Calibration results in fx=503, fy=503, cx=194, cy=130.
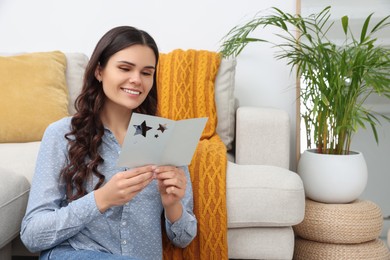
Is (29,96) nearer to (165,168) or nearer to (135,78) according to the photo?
(135,78)

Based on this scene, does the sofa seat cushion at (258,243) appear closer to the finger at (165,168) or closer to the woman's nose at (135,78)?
the finger at (165,168)

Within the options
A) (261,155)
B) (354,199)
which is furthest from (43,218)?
(354,199)

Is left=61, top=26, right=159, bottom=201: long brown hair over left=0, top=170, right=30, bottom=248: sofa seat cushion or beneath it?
over

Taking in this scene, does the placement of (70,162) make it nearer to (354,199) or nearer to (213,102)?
(213,102)

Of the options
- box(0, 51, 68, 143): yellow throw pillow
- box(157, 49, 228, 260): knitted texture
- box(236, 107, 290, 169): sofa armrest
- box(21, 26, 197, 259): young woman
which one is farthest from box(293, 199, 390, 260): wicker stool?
box(0, 51, 68, 143): yellow throw pillow

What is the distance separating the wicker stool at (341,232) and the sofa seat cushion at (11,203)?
3.44ft

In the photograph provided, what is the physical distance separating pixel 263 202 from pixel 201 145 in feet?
1.07

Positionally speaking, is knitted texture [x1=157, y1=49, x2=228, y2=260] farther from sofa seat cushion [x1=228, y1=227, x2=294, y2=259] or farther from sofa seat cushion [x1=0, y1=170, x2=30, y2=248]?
sofa seat cushion [x1=0, y1=170, x2=30, y2=248]

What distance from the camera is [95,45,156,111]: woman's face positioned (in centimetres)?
125

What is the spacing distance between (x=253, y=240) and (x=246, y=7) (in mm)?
1366

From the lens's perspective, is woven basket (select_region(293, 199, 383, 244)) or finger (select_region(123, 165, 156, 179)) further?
woven basket (select_region(293, 199, 383, 244))

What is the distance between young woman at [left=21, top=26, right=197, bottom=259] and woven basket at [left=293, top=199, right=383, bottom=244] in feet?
2.24

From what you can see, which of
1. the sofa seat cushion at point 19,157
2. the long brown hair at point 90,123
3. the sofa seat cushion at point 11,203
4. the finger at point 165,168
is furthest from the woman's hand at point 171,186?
the sofa seat cushion at point 19,157

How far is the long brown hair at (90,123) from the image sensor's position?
1231mm
